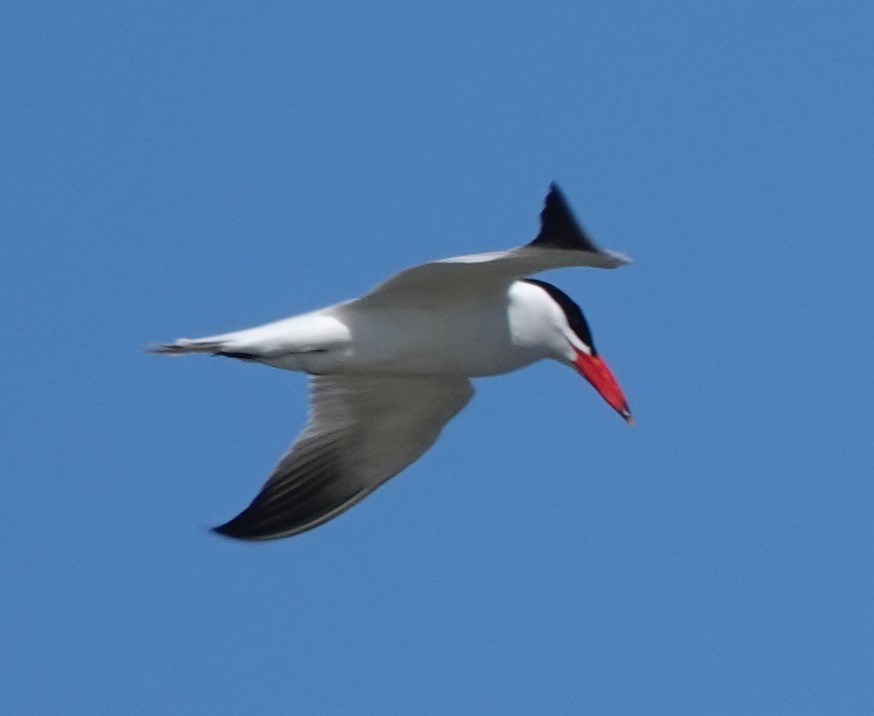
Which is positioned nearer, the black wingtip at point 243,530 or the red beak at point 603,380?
the red beak at point 603,380

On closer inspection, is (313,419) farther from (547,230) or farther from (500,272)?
(547,230)

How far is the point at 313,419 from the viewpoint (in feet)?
45.1

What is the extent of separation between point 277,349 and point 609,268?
1.96 metres

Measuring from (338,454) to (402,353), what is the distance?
1632mm

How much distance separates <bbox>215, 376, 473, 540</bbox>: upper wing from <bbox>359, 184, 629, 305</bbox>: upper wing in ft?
4.74

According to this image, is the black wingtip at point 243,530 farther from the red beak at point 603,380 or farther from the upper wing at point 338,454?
the red beak at point 603,380

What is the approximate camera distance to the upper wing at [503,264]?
10695 millimetres

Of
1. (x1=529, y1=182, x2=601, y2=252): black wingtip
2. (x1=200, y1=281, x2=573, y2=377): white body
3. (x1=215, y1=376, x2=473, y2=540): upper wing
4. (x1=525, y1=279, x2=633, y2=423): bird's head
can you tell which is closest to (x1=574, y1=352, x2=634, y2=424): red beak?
(x1=525, y1=279, x2=633, y2=423): bird's head

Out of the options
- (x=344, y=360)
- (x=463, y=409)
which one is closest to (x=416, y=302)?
(x=344, y=360)

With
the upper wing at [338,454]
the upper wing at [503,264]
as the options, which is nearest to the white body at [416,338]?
the upper wing at [503,264]

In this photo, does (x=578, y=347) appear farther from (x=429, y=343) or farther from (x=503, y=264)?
(x=503, y=264)

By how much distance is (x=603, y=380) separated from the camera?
41.8 ft

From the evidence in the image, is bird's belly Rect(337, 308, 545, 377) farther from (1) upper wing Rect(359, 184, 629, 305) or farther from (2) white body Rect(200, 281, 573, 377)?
(1) upper wing Rect(359, 184, 629, 305)

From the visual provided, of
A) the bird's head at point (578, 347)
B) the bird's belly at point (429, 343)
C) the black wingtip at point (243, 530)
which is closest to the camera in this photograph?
the bird's belly at point (429, 343)
